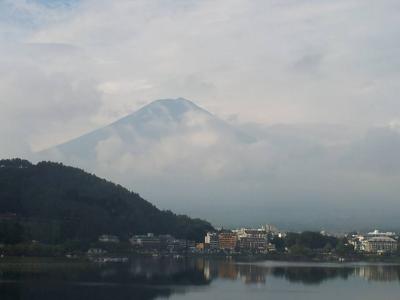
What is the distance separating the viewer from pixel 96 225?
171ft

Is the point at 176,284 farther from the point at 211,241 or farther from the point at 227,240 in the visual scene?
the point at 227,240

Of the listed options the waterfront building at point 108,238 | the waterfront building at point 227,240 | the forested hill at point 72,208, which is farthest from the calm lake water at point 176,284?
the waterfront building at point 227,240

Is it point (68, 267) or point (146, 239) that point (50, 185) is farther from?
point (68, 267)

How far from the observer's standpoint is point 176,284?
25109mm

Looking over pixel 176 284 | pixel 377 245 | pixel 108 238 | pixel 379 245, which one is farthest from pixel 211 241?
pixel 176 284

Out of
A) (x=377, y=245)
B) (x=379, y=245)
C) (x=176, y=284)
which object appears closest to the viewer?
(x=176, y=284)

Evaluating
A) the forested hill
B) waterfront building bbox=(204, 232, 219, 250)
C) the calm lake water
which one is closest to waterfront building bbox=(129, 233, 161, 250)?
the forested hill

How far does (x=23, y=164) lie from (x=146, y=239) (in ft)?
39.8

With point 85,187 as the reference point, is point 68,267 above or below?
below

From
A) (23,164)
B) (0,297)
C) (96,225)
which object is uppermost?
(23,164)

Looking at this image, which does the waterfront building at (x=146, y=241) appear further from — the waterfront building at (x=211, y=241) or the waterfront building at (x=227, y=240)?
the waterfront building at (x=227, y=240)

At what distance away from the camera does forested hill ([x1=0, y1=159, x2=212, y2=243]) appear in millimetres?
47938

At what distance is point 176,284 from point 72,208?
28421 mm

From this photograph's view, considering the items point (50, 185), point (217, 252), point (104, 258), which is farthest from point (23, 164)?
point (104, 258)
